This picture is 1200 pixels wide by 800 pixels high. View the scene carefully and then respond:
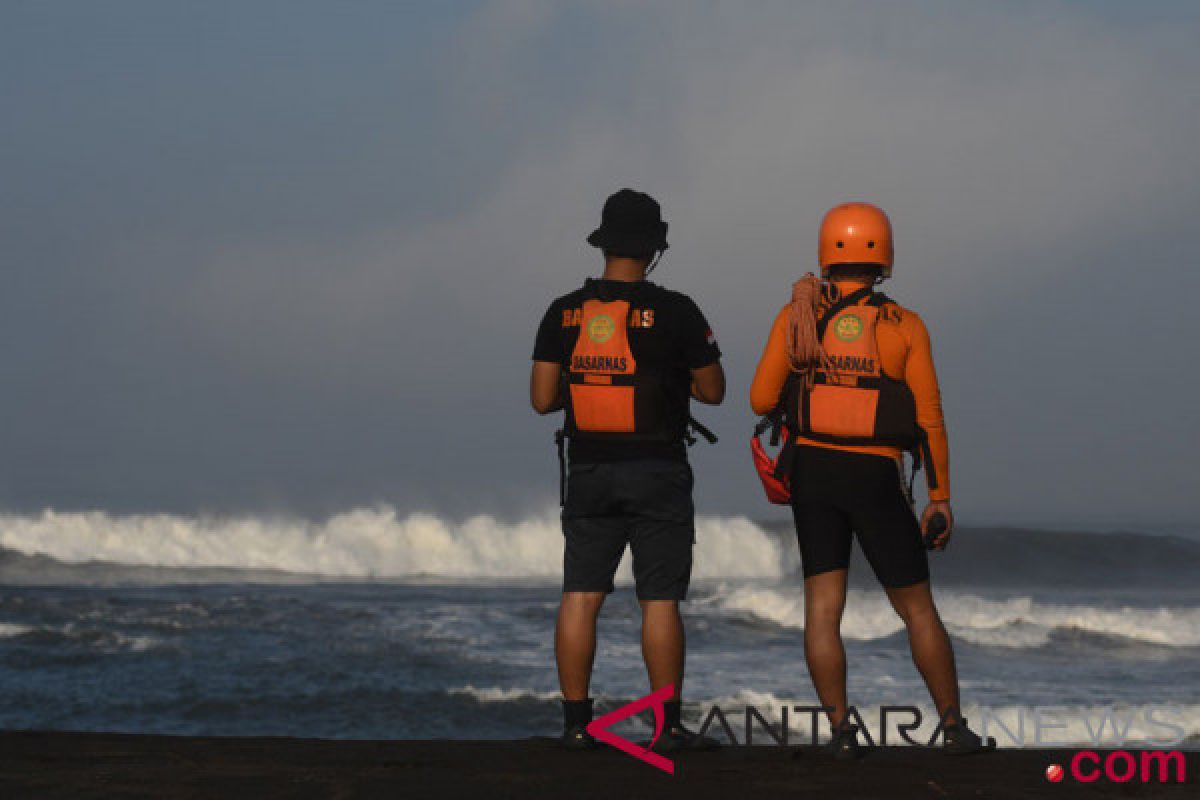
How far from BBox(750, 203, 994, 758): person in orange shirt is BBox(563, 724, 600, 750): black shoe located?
2.78 ft

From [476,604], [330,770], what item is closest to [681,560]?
[330,770]

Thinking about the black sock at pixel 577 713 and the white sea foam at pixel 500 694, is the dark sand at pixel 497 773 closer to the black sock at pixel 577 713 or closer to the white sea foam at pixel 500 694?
the black sock at pixel 577 713

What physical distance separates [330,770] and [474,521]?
3442 centimetres

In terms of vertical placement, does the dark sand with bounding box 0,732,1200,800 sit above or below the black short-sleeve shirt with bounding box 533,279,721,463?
below

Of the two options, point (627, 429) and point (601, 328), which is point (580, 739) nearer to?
point (627, 429)

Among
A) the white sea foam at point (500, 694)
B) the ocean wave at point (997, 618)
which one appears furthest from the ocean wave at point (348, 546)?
the white sea foam at point (500, 694)

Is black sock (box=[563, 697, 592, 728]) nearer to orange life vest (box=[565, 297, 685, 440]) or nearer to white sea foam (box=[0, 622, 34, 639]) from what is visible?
orange life vest (box=[565, 297, 685, 440])

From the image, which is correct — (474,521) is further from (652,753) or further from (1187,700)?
(652,753)

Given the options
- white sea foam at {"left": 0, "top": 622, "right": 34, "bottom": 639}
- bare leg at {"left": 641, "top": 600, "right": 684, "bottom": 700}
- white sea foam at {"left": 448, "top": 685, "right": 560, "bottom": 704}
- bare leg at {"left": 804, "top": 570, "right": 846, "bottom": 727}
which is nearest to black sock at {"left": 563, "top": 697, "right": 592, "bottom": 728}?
bare leg at {"left": 641, "top": 600, "right": 684, "bottom": 700}

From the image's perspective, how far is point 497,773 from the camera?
176 inches

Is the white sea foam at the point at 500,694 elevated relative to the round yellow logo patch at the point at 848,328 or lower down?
lower down

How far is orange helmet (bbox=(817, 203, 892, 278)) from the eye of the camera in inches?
186

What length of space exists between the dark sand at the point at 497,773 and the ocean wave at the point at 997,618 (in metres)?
13.5

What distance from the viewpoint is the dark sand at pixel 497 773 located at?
4.13 meters
